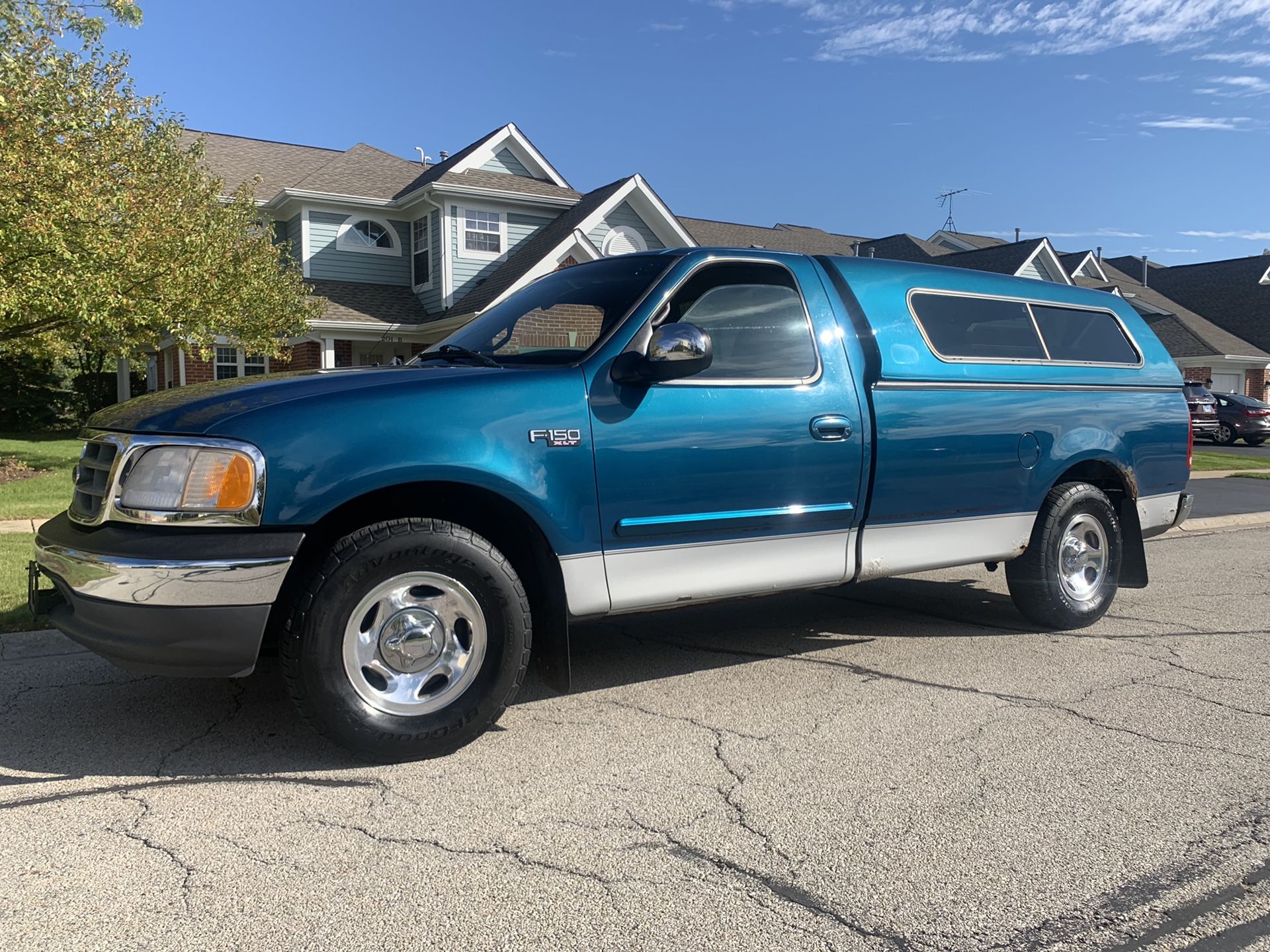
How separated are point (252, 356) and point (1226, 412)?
2698cm

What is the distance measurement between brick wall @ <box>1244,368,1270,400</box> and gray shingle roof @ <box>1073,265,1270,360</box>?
2.53 feet

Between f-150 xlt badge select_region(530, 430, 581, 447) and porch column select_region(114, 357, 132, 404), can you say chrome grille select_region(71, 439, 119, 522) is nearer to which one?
f-150 xlt badge select_region(530, 430, 581, 447)

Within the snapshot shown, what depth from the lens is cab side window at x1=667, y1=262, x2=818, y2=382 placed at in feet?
15.0

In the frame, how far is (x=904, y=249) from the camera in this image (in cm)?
3950

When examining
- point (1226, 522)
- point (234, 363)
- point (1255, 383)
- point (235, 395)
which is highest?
point (234, 363)

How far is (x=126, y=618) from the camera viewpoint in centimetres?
336

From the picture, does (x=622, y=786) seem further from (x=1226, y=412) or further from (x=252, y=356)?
(x=1226, y=412)

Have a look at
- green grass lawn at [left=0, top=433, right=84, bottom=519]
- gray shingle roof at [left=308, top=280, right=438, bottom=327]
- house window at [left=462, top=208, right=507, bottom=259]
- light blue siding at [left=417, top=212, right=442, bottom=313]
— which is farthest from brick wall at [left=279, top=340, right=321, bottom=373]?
green grass lawn at [left=0, top=433, right=84, bottom=519]

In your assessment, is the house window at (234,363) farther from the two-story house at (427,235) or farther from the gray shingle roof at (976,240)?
the gray shingle roof at (976,240)

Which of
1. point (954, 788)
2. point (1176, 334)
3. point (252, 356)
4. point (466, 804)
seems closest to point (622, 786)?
point (466, 804)

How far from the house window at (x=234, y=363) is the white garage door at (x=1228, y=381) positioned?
35.5 meters

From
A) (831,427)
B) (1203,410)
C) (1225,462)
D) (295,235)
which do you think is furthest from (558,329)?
(1203,410)

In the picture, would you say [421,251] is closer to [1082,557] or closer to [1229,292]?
[1082,557]

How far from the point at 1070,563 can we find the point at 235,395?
4.76m
